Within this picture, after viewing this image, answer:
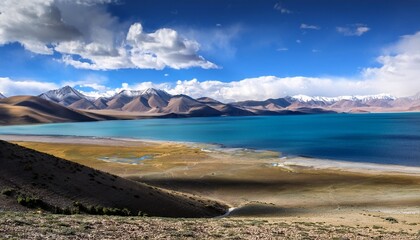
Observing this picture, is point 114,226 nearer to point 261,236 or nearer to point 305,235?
point 261,236

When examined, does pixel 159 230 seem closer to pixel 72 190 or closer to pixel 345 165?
pixel 72 190

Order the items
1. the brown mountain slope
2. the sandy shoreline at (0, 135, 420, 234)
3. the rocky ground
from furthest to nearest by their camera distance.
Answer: the sandy shoreline at (0, 135, 420, 234) → the brown mountain slope → the rocky ground

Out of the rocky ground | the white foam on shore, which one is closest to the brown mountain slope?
the rocky ground

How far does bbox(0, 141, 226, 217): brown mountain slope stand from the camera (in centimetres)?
2730

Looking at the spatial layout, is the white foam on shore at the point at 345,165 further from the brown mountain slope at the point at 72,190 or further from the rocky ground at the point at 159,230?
the rocky ground at the point at 159,230

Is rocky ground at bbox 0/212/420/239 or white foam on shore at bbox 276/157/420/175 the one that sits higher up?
rocky ground at bbox 0/212/420/239

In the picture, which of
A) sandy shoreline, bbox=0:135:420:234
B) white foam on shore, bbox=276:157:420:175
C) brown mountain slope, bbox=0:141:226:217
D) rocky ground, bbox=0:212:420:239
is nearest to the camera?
rocky ground, bbox=0:212:420:239

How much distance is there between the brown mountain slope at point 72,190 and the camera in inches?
1075

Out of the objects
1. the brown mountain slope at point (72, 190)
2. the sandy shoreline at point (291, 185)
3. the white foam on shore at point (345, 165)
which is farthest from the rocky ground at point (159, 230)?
the white foam on shore at point (345, 165)

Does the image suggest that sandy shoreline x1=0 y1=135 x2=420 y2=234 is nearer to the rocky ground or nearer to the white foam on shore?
the white foam on shore

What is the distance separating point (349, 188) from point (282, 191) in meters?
8.68

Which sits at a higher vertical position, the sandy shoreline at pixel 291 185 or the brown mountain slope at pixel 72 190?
the brown mountain slope at pixel 72 190

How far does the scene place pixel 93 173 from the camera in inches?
1419

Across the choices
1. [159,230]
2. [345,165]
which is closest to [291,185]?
[345,165]
